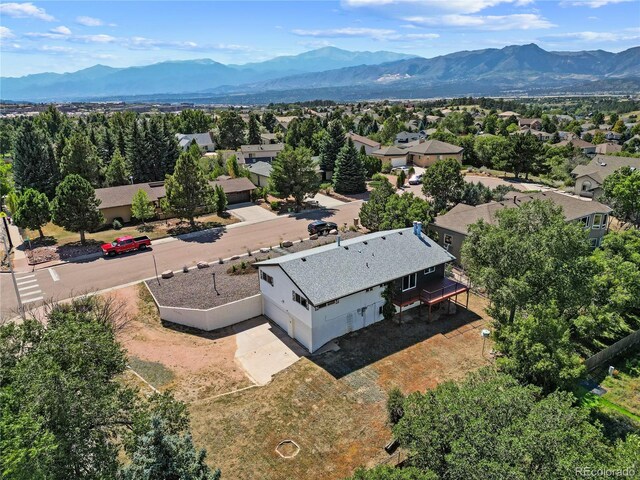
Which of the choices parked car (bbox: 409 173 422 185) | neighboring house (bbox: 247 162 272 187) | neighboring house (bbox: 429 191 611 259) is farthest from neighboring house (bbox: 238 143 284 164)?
neighboring house (bbox: 429 191 611 259)

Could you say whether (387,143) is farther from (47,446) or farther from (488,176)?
(47,446)

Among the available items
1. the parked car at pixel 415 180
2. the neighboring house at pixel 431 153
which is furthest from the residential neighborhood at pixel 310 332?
the neighboring house at pixel 431 153

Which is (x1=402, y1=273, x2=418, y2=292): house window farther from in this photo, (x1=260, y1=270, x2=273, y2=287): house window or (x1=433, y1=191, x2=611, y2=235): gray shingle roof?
(x1=433, y1=191, x2=611, y2=235): gray shingle roof

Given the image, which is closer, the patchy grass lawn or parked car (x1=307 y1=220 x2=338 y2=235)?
the patchy grass lawn

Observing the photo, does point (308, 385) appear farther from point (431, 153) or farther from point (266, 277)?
point (431, 153)

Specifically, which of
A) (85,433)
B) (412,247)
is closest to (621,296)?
(412,247)

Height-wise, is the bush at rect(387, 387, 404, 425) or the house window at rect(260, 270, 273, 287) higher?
the house window at rect(260, 270, 273, 287)
